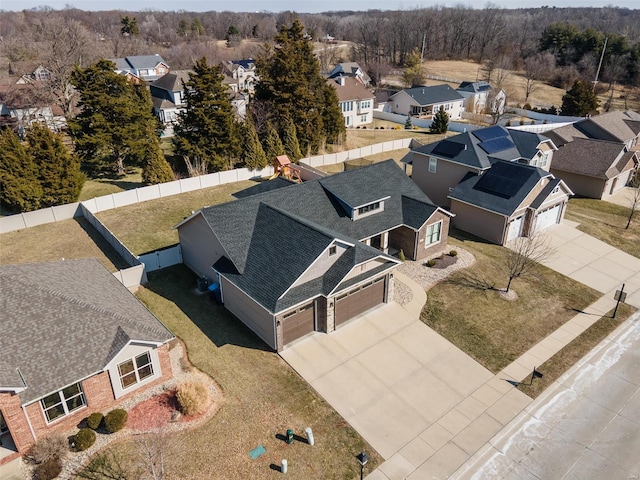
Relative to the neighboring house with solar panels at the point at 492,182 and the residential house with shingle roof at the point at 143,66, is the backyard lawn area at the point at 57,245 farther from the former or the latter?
the residential house with shingle roof at the point at 143,66

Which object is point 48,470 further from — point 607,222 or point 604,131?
point 604,131

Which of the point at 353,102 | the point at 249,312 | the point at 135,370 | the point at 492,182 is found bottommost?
the point at 249,312

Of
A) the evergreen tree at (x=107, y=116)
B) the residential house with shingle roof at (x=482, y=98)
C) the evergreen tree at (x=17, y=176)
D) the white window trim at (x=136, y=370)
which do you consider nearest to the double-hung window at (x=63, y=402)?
the white window trim at (x=136, y=370)

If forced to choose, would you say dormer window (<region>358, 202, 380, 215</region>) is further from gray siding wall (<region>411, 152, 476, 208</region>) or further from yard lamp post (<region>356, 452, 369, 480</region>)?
yard lamp post (<region>356, 452, 369, 480</region>)

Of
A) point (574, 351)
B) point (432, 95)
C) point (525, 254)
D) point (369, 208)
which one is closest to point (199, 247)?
point (369, 208)

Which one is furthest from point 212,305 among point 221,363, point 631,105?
point 631,105

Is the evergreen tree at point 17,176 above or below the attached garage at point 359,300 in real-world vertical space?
above

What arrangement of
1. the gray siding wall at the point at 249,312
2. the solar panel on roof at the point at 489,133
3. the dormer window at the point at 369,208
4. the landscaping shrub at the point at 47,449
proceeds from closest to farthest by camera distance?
the landscaping shrub at the point at 47,449 → the gray siding wall at the point at 249,312 → the dormer window at the point at 369,208 → the solar panel on roof at the point at 489,133
